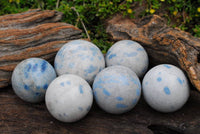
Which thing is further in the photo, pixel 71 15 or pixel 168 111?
pixel 71 15

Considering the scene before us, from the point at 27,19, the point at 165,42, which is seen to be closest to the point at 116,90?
the point at 165,42

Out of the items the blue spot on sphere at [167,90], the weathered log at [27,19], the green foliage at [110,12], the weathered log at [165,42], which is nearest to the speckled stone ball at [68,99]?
the blue spot on sphere at [167,90]

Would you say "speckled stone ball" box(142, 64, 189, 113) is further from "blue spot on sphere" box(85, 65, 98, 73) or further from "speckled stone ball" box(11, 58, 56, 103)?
"speckled stone ball" box(11, 58, 56, 103)

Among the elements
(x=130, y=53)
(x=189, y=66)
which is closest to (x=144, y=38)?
(x=130, y=53)

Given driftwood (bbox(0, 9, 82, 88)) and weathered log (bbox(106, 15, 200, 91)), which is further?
driftwood (bbox(0, 9, 82, 88))

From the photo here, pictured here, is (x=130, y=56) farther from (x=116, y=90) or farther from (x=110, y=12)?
(x=110, y=12)

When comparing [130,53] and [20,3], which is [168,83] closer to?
[130,53]

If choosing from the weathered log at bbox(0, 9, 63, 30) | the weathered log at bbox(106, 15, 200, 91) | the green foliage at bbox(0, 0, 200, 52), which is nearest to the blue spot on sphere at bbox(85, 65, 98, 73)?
the weathered log at bbox(106, 15, 200, 91)
